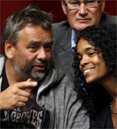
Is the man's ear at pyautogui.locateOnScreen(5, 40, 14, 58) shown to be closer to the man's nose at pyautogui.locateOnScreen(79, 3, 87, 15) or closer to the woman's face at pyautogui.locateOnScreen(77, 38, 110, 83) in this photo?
the woman's face at pyautogui.locateOnScreen(77, 38, 110, 83)

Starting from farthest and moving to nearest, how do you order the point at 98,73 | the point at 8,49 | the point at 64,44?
the point at 64,44, the point at 8,49, the point at 98,73

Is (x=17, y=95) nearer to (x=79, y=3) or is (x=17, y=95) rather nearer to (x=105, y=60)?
(x=105, y=60)

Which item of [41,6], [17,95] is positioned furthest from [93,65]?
[41,6]

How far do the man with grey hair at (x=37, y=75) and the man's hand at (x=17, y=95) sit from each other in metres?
0.10

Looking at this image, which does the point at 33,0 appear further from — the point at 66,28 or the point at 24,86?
the point at 24,86

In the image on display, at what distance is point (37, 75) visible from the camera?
1417mm

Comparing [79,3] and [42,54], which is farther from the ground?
[79,3]

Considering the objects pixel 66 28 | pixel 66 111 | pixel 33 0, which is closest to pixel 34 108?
pixel 66 111

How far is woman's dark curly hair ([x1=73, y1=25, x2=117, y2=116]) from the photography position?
141 centimetres

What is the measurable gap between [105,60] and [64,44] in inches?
20.0

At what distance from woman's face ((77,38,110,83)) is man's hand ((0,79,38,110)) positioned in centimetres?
34

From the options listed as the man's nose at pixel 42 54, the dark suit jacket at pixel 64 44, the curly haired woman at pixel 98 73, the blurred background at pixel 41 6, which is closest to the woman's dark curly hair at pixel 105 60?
the curly haired woman at pixel 98 73

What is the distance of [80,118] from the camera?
143 cm

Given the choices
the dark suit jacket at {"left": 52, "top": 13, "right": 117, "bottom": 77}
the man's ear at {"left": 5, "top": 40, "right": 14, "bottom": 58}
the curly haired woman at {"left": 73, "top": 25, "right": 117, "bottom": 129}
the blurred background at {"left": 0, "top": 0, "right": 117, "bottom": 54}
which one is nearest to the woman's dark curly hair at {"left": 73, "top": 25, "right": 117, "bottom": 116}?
the curly haired woman at {"left": 73, "top": 25, "right": 117, "bottom": 129}
